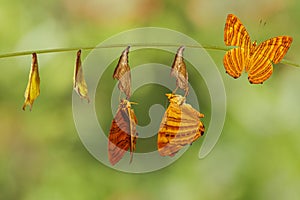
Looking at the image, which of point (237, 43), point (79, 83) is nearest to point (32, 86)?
point (79, 83)

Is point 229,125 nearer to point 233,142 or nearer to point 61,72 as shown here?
point 233,142

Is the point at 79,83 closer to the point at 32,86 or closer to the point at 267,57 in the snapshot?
the point at 32,86

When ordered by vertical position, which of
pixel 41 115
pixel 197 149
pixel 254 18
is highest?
pixel 254 18

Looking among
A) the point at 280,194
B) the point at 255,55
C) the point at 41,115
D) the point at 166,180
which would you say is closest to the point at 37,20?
the point at 41,115

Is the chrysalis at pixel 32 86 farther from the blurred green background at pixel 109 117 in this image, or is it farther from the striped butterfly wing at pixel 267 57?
the blurred green background at pixel 109 117

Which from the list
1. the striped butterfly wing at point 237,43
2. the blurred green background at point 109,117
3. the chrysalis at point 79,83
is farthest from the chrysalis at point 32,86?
the blurred green background at point 109,117

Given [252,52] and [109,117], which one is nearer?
[252,52]

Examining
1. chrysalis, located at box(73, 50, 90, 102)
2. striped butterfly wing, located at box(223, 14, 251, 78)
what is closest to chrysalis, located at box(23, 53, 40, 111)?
chrysalis, located at box(73, 50, 90, 102)
